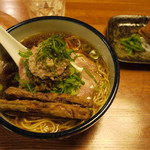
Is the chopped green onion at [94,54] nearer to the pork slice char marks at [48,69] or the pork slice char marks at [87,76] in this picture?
the pork slice char marks at [87,76]

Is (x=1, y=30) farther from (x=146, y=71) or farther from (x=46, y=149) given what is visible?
(x=146, y=71)

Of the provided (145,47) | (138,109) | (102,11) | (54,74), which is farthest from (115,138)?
(102,11)

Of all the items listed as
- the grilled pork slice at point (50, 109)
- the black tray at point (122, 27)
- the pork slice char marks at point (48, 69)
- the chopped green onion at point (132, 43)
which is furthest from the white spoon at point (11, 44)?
the chopped green onion at point (132, 43)

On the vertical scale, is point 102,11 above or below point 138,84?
above

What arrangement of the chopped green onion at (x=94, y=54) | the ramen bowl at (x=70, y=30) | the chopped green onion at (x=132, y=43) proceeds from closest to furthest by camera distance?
the ramen bowl at (x=70, y=30)
the chopped green onion at (x=94, y=54)
the chopped green onion at (x=132, y=43)

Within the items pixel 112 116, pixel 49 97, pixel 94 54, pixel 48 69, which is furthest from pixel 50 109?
pixel 94 54

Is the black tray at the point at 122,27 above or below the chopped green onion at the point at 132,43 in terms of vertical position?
above

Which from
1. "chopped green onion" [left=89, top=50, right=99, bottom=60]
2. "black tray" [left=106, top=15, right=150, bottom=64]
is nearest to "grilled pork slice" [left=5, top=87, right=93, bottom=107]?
"chopped green onion" [left=89, top=50, right=99, bottom=60]
